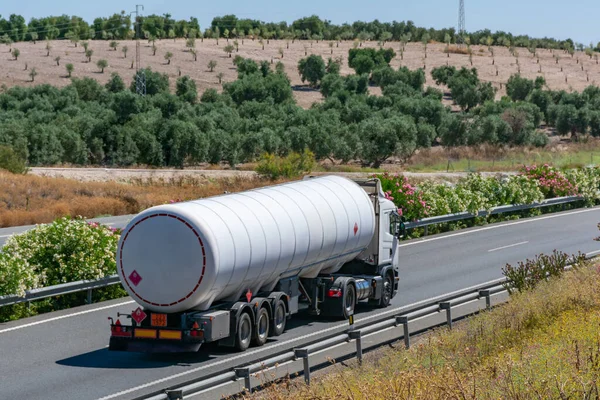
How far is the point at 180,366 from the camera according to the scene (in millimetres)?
14898

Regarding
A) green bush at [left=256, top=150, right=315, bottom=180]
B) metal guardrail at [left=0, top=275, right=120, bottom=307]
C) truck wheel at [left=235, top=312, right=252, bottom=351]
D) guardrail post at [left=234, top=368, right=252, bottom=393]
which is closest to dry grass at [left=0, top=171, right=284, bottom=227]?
green bush at [left=256, top=150, right=315, bottom=180]

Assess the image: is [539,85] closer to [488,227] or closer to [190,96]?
[190,96]

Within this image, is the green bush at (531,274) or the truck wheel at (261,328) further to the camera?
the green bush at (531,274)

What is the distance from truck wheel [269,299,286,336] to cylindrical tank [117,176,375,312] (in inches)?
17.5

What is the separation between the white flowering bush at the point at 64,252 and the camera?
19.6 metres

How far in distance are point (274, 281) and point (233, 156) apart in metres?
52.3

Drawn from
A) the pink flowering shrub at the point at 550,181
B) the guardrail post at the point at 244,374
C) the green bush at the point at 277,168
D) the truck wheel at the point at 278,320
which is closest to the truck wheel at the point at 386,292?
the truck wheel at the point at 278,320

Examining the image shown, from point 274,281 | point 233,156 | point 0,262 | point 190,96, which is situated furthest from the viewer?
point 190,96

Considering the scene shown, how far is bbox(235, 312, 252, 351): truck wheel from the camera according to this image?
15.5 meters

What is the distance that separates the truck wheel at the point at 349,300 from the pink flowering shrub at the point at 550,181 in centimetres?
2318

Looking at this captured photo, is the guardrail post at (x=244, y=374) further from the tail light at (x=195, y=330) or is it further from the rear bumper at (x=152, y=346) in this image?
the rear bumper at (x=152, y=346)

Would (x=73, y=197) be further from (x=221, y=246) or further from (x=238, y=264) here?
(x=221, y=246)

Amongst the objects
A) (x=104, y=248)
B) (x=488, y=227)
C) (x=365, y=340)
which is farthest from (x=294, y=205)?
(x=488, y=227)

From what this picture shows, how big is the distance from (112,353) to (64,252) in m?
4.61
